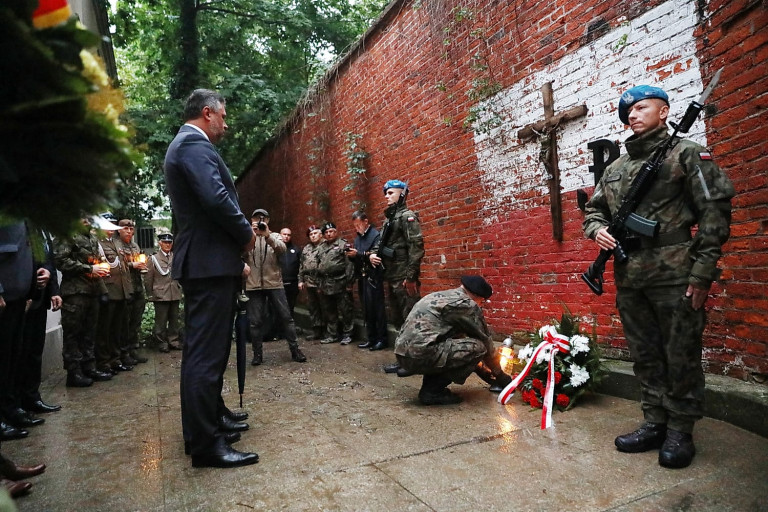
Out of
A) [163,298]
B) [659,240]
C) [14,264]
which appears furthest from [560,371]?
[163,298]

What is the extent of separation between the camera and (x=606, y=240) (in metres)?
2.87

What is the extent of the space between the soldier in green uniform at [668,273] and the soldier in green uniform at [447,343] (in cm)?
Result: 121

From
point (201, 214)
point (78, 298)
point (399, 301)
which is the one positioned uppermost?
point (201, 214)

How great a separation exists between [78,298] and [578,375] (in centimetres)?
476

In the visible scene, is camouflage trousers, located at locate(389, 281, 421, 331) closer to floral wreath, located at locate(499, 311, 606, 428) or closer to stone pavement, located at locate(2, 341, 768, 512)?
stone pavement, located at locate(2, 341, 768, 512)

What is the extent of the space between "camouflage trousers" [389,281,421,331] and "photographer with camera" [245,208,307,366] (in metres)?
1.32

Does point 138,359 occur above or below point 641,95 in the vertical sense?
below

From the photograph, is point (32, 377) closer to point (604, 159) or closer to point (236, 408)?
point (236, 408)

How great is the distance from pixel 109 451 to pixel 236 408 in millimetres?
1069

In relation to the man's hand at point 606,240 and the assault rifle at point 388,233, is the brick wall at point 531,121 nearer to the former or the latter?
the assault rifle at point 388,233

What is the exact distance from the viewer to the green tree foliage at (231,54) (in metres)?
10.6

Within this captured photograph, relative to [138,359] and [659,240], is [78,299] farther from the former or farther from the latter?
[659,240]

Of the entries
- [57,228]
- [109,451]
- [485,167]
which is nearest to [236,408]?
[109,451]

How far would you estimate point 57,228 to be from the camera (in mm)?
1290
